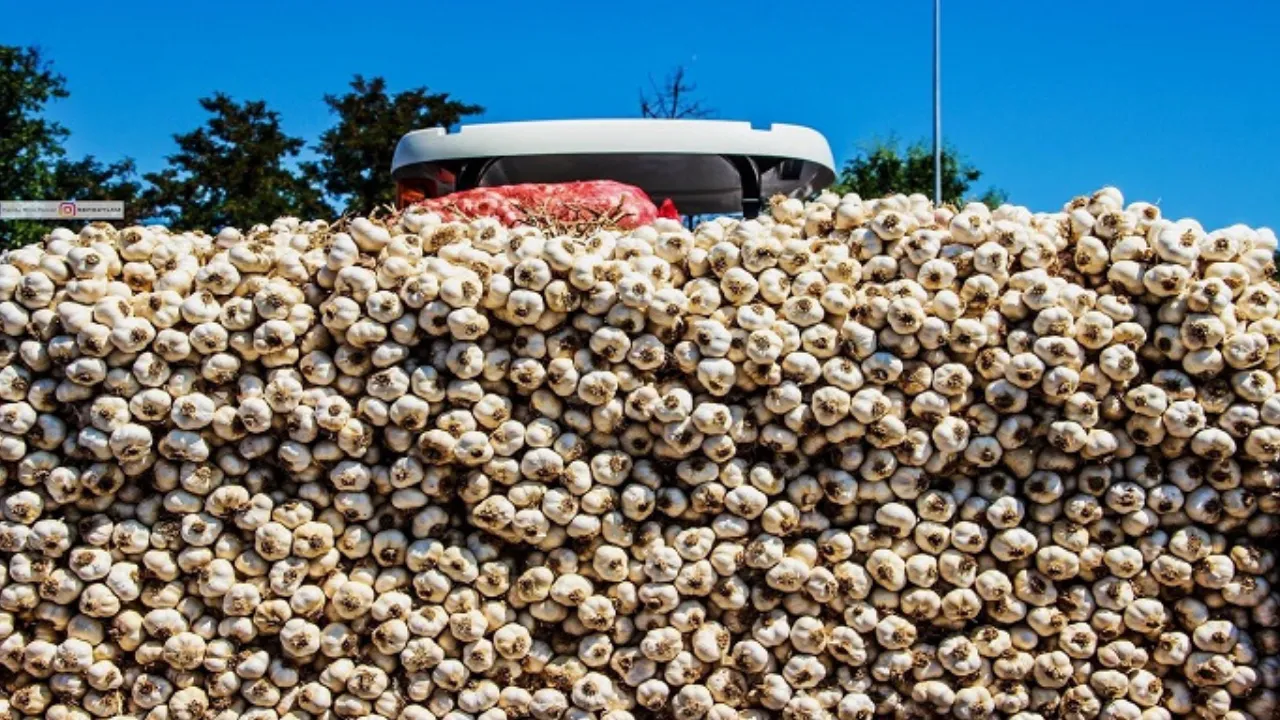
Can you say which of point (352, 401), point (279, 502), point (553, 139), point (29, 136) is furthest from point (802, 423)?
point (29, 136)

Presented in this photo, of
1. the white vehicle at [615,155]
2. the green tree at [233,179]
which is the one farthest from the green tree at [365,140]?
the white vehicle at [615,155]

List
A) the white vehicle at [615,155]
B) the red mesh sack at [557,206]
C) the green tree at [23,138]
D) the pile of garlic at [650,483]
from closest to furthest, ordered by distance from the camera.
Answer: the pile of garlic at [650,483], the red mesh sack at [557,206], the white vehicle at [615,155], the green tree at [23,138]

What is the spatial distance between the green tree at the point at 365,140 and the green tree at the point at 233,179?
0.54 metres

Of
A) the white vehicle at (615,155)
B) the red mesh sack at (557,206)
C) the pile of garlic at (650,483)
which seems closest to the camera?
the pile of garlic at (650,483)

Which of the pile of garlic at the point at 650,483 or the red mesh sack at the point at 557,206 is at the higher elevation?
the red mesh sack at the point at 557,206

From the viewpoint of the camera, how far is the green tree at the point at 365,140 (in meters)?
21.7

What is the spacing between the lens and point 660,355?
3133 millimetres

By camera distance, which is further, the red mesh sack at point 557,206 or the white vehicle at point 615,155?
the white vehicle at point 615,155

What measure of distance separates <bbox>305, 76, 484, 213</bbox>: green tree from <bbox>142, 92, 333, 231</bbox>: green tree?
0.54m

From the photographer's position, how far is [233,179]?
72.7 feet

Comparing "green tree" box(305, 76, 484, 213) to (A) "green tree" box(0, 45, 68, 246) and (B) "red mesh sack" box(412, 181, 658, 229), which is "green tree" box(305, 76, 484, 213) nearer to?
(A) "green tree" box(0, 45, 68, 246)

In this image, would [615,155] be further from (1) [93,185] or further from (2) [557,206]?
(1) [93,185]

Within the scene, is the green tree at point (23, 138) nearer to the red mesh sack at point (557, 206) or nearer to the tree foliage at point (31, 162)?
the tree foliage at point (31, 162)

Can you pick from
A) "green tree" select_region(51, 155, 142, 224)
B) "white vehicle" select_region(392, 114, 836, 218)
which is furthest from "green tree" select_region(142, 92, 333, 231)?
"white vehicle" select_region(392, 114, 836, 218)
